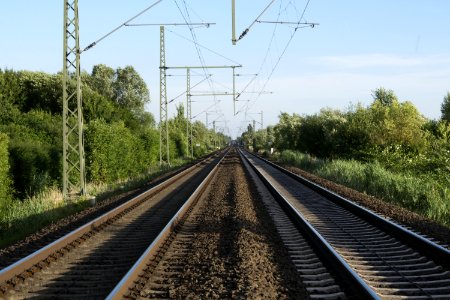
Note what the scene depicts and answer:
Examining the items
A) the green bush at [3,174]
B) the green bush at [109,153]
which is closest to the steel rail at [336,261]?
the green bush at [3,174]

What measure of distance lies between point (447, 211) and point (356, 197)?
414 centimetres

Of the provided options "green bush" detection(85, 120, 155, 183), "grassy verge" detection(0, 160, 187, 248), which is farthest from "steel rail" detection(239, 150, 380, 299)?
"green bush" detection(85, 120, 155, 183)

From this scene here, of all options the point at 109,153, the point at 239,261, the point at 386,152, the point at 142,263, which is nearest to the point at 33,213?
the point at 142,263

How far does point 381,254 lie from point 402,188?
32.5 ft

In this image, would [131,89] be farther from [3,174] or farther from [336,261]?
[336,261]

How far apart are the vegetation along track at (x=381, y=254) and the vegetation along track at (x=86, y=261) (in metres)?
3.55

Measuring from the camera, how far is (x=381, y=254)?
353 inches

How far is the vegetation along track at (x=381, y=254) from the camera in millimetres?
6699

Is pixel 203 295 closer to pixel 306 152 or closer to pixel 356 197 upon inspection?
pixel 356 197

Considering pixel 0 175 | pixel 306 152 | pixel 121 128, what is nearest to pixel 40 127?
pixel 121 128

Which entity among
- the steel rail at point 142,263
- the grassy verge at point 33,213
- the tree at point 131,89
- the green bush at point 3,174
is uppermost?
the tree at point 131,89

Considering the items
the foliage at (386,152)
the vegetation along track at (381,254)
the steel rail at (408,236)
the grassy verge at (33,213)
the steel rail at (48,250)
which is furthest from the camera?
the foliage at (386,152)

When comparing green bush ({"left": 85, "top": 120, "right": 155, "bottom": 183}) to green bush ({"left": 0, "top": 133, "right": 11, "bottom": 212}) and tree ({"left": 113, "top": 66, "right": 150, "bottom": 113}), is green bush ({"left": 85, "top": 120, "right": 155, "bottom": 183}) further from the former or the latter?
tree ({"left": 113, "top": 66, "right": 150, "bottom": 113})

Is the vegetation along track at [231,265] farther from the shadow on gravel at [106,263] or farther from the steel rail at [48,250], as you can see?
the steel rail at [48,250]
